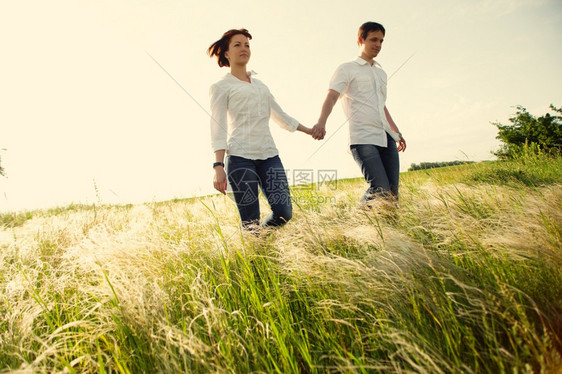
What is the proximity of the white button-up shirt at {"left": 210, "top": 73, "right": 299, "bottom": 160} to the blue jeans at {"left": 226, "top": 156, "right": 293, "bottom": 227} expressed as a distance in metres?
0.09

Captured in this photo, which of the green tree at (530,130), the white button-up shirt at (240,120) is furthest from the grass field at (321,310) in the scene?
the green tree at (530,130)

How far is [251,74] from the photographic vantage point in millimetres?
2920

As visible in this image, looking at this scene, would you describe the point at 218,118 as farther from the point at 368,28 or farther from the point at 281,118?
the point at 368,28

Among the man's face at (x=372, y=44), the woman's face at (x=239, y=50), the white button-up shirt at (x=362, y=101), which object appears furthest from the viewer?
the man's face at (x=372, y=44)

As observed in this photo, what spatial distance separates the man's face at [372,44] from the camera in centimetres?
330

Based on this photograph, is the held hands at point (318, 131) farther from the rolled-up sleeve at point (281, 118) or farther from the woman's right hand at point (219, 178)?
the woman's right hand at point (219, 178)

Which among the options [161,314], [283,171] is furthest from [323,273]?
[283,171]

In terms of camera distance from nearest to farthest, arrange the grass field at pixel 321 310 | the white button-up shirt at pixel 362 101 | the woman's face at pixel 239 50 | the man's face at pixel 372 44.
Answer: the grass field at pixel 321 310 < the woman's face at pixel 239 50 < the white button-up shirt at pixel 362 101 < the man's face at pixel 372 44

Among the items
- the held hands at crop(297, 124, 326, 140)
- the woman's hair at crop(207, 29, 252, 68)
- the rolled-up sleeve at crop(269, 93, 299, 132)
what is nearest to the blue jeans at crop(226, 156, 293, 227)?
the rolled-up sleeve at crop(269, 93, 299, 132)

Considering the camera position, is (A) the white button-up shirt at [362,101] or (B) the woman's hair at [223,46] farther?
(A) the white button-up shirt at [362,101]

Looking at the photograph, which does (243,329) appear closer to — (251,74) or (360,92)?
(251,74)

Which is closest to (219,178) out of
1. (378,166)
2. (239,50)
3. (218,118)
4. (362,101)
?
(218,118)

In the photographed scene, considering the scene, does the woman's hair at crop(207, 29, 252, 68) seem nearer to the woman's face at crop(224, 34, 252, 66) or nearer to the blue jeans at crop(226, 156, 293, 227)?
the woman's face at crop(224, 34, 252, 66)

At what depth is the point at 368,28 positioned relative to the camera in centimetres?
331
